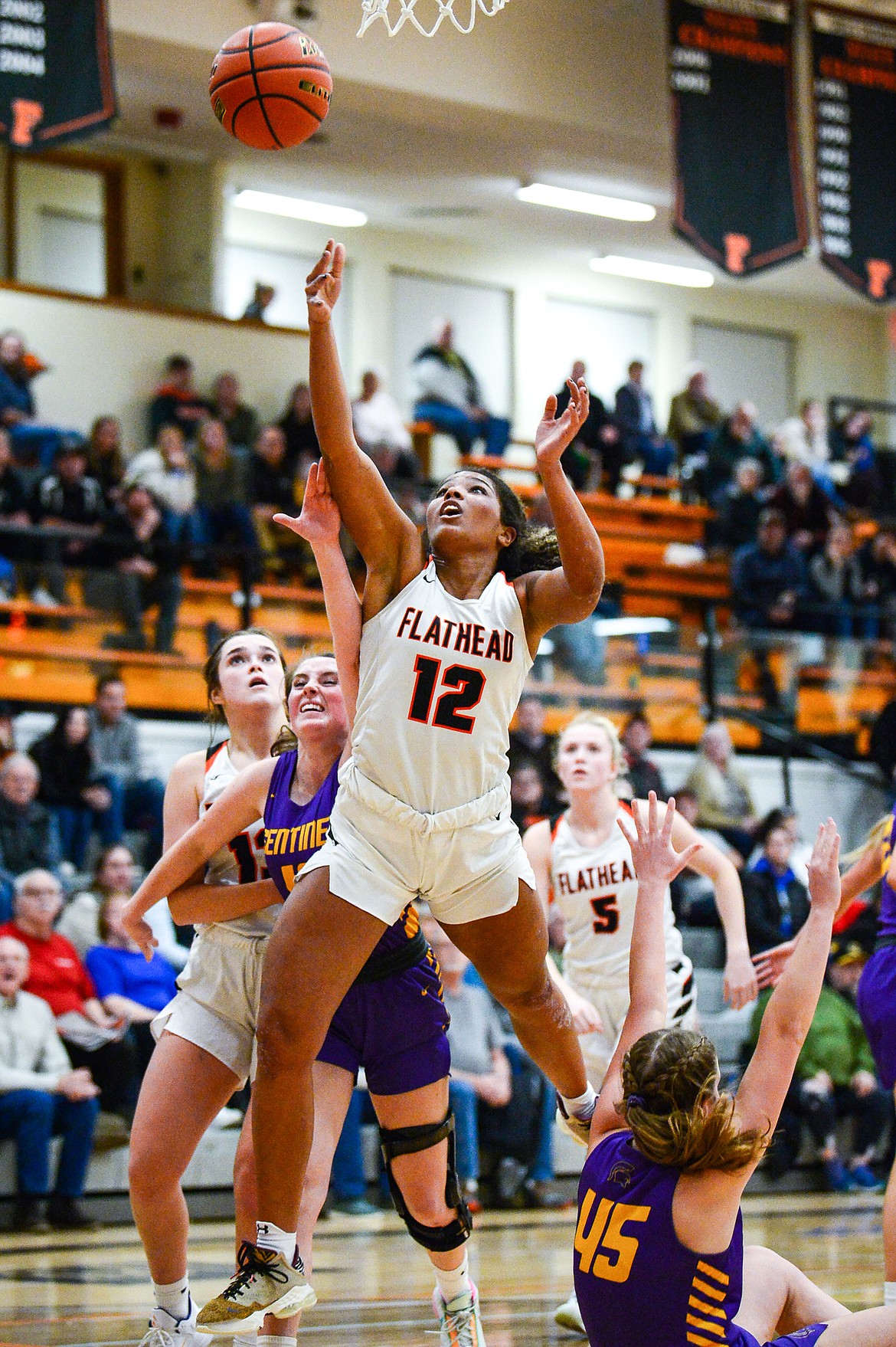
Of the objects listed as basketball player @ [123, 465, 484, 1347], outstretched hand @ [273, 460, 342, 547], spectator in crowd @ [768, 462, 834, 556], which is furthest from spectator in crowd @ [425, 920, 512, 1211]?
spectator in crowd @ [768, 462, 834, 556]

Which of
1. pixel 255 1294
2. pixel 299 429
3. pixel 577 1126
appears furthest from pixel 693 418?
pixel 255 1294

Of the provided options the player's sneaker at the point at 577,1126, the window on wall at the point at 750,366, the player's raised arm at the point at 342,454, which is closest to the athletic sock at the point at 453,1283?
the player's sneaker at the point at 577,1126

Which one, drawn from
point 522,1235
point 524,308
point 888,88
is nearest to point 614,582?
point 888,88

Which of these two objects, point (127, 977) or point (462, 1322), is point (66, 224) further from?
point (462, 1322)

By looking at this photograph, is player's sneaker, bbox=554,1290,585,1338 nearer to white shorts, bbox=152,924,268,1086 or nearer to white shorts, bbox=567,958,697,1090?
white shorts, bbox=567,958,697,1090

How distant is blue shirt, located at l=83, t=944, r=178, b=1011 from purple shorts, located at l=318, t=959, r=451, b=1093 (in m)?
4.12

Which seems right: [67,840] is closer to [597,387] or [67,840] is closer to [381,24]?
[381,24]

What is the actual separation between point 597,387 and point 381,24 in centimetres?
732

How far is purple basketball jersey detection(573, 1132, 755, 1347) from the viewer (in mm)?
3303

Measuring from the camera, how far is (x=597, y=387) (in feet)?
64.4

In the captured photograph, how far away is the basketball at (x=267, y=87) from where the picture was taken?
471 cm

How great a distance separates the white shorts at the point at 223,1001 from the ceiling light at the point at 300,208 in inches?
521

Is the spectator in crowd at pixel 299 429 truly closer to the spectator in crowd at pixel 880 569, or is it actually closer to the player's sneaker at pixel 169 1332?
the spectator in crowd at pixel 880 569

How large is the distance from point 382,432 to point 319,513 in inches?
412
